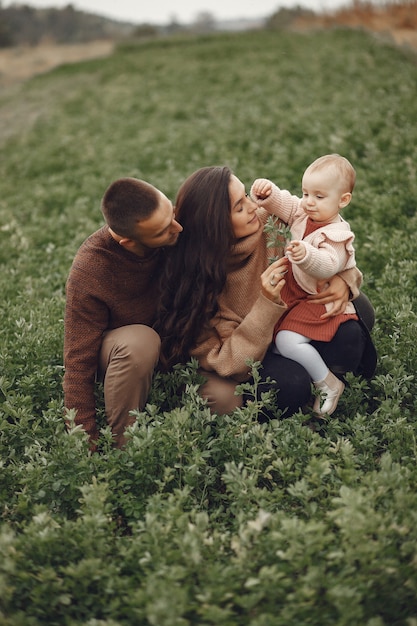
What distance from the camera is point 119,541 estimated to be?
2.94 metres

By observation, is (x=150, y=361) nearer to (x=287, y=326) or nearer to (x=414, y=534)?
(x=287, y=326)

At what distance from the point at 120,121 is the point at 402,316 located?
10.5 meters

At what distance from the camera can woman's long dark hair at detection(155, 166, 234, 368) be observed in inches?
144

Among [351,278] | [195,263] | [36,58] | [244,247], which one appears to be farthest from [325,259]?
[36,58]

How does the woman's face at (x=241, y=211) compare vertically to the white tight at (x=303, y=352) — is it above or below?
above

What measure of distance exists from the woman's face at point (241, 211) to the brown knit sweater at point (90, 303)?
1.80ft

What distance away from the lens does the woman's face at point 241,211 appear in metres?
3.66

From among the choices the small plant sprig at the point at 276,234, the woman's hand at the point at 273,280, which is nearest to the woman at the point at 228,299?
the woman's hand at the point at 273,280

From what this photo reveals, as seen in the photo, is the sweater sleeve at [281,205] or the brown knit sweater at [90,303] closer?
the brown knit sweater at [90,303]

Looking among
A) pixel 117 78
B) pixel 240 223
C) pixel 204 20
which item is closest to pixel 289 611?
pixel 240 223

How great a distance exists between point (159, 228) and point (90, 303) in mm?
669

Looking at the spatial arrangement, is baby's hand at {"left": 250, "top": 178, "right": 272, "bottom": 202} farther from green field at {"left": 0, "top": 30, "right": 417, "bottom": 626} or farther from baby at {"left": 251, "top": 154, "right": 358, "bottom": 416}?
green field at {"left": 0, "top": 30, "right": 417, "bottom": 626}

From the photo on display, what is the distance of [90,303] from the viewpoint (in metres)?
3.77

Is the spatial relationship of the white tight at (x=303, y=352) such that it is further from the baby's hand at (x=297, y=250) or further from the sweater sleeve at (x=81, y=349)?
the sweater sleeve at (x=81, y=349)
